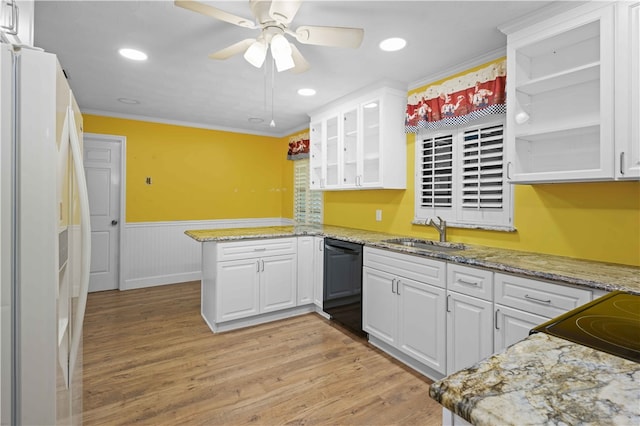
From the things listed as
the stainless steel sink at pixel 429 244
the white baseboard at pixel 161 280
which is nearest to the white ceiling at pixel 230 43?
the stainless steel sink at pixel 429 244

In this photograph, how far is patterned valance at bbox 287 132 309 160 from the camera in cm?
476

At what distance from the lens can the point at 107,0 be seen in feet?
6.31

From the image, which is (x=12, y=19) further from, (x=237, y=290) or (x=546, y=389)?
(x=237, y=290)

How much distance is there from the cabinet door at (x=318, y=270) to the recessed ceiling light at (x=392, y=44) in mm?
1856

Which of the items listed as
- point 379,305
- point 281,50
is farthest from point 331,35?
point 379,305

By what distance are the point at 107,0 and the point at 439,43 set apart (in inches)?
84.3

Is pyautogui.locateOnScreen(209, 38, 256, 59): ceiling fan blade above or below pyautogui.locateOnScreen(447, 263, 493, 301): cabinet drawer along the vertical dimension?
above

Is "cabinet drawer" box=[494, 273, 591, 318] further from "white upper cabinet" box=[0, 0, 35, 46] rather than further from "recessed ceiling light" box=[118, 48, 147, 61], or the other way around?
"recessed ceiling light" box=[118, 48, 147, 61]

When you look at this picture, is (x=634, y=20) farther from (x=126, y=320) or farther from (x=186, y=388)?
(x=126, y=320)

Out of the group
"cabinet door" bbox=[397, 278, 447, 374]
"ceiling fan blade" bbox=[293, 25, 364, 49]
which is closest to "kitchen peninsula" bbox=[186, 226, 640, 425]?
"cabinet door" bbox=[397, 278, 447, 374]

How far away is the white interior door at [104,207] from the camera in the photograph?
4.36 m

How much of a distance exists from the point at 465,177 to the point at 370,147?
42.2 inches

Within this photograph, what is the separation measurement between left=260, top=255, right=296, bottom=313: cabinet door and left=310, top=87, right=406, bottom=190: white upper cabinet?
106cm

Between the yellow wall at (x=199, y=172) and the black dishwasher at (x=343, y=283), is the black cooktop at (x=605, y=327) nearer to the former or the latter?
the black dishwasher at (x=343, y=283)
